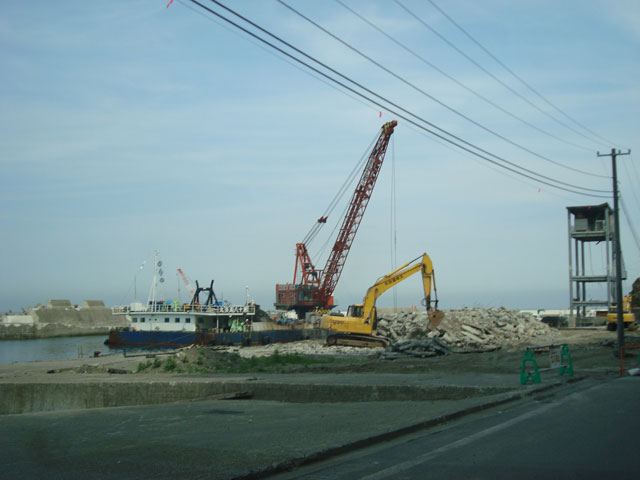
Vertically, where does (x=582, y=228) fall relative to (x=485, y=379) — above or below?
above

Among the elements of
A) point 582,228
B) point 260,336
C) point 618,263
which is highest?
point 582,228

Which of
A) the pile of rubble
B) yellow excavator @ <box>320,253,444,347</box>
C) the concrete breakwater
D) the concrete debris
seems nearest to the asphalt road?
the concrete debris

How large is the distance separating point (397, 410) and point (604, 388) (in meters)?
6.04

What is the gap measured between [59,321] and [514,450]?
125 metres

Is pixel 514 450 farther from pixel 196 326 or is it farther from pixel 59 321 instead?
pixel 59 321

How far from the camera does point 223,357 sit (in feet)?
94.5

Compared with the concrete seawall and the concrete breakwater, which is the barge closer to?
the concrete seawall

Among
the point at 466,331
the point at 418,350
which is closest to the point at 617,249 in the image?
the point at 418,350

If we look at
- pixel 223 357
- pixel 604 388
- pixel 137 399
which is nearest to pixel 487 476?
pixel 604 388

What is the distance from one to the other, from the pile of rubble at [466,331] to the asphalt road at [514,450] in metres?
18.8

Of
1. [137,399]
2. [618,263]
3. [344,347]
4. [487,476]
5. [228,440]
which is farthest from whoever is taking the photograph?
[344,347]

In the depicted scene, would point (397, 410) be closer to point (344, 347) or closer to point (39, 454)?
point (39, 454)

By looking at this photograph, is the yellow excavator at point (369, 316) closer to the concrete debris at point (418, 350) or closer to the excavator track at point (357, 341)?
the excavator track at point (357, 341)

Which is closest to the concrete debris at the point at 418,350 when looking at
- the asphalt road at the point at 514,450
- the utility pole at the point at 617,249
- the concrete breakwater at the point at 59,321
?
the utility pole at the point at 617,249
